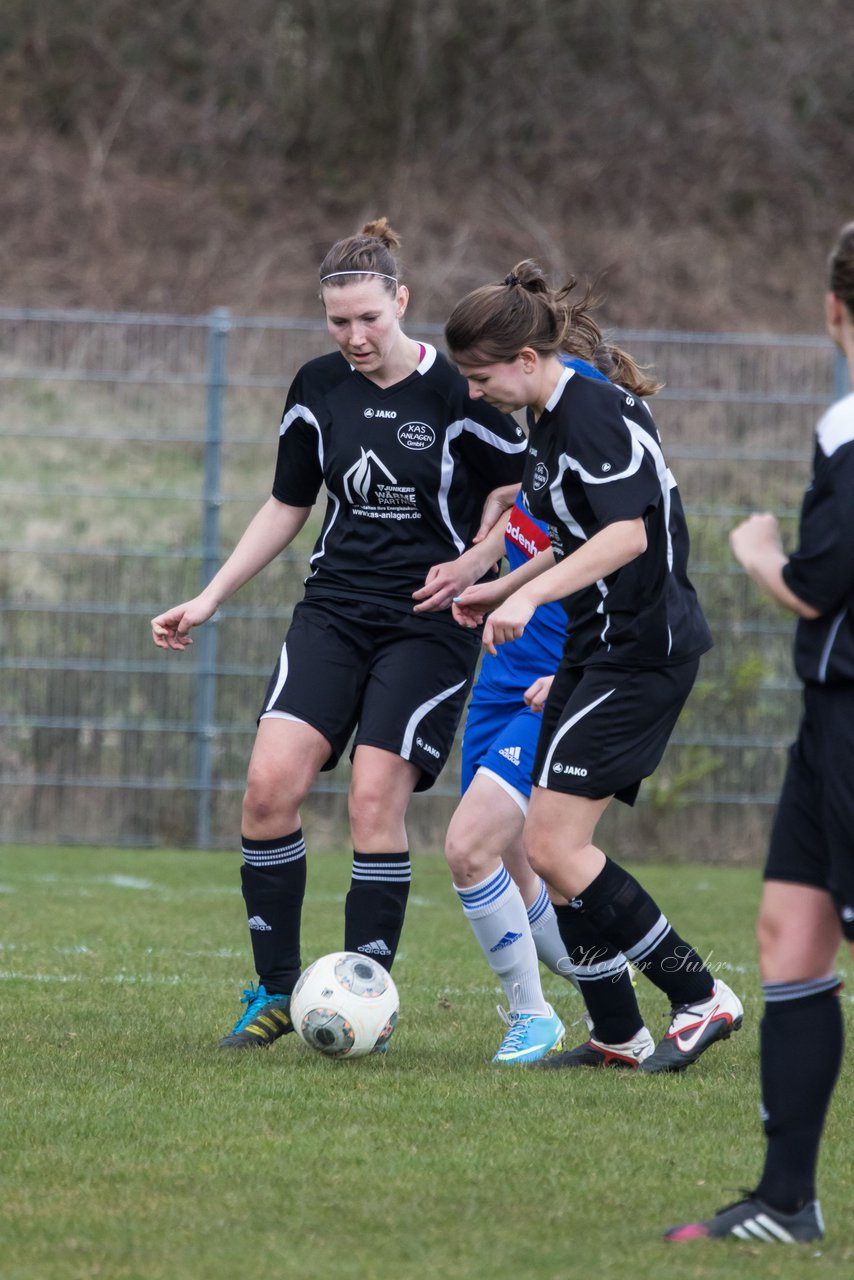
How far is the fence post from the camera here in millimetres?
10867

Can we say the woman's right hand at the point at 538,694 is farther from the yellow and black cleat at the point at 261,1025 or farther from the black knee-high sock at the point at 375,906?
the yellow and black cleat at the point at 261,1025

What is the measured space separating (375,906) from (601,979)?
680 mm

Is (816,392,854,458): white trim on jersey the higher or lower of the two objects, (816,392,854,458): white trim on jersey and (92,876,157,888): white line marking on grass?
the higher

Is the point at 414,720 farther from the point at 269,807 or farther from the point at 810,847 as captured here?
the point at 810,847

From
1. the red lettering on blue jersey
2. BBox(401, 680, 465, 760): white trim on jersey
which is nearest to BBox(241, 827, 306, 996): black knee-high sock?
BBox(401, 680, 465, 760): white trim on jersey

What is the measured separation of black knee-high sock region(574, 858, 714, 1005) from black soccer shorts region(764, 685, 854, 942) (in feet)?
4.70

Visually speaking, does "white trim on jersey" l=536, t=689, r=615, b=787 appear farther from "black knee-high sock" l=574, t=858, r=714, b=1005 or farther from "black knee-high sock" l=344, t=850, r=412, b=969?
"black knee-high sock" l=344, t=850, r=412, b=969

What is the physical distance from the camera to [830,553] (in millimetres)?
2869

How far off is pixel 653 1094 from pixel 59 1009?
2008 mm

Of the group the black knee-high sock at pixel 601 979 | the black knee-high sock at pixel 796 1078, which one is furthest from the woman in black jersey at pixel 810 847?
the black knee-high sock at pixel 601 979

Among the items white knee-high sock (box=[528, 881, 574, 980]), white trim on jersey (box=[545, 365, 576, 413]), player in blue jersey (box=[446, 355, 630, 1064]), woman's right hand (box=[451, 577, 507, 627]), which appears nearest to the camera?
white trim on jersey (box=[545, 365, 576, 413])

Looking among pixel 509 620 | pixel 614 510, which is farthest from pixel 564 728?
pixel 614 510

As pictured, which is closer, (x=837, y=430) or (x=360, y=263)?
(x=837, y=430)

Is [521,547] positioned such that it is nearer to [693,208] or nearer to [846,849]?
[846,849]
